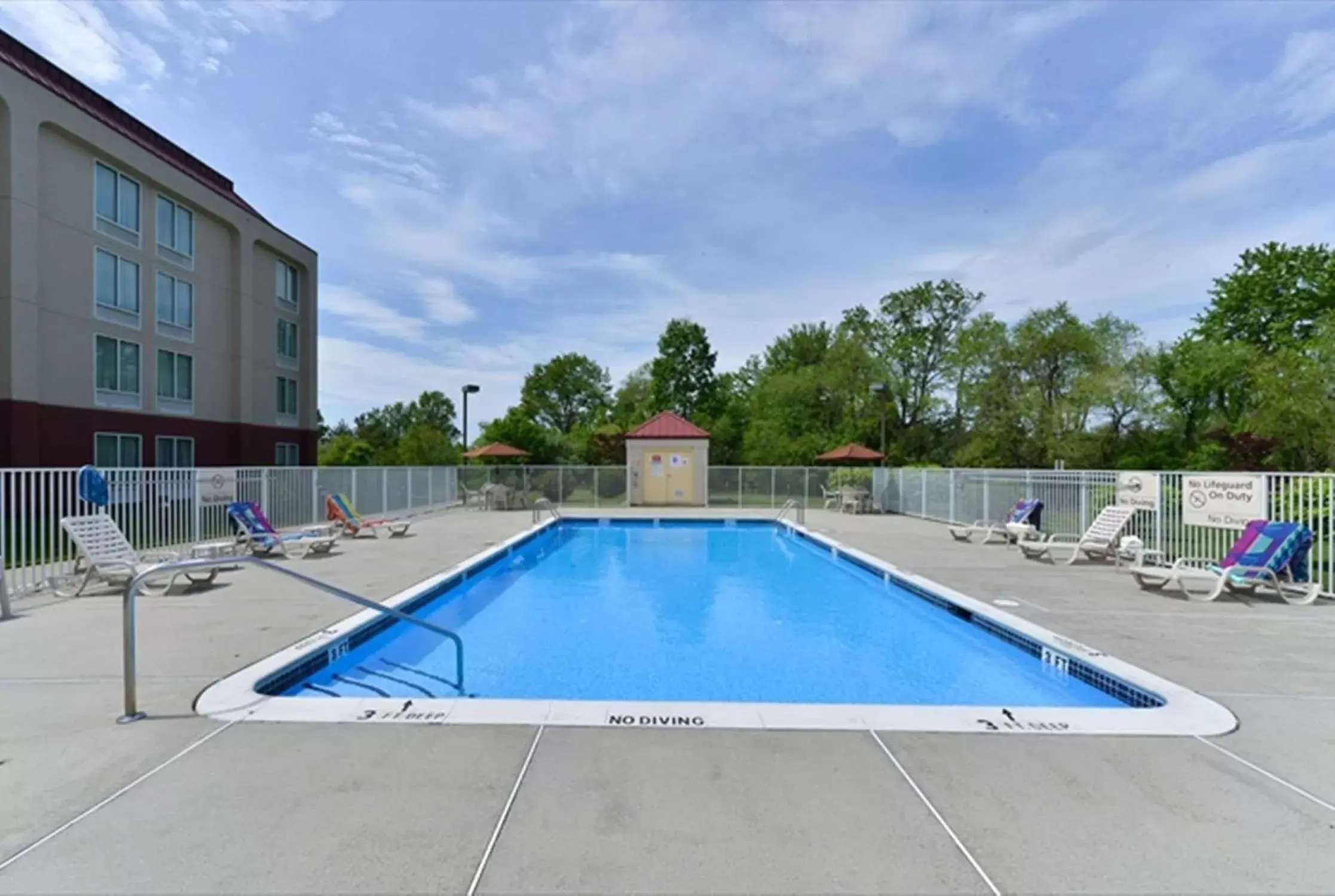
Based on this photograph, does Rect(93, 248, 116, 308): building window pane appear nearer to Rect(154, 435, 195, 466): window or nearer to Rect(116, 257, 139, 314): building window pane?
Rect(116, 257, 139, 314): building window pane

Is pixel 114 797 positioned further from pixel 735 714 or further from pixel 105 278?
pixel 105 278

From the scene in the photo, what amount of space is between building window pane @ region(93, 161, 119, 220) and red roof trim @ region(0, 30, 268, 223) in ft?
3.68

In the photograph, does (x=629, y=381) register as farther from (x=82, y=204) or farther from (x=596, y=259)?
(x=82, y=204)

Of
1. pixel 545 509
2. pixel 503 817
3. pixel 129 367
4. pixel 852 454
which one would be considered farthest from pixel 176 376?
pixel 503 817

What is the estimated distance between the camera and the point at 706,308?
3331 cm

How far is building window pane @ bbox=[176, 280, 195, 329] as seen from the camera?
20391 millimetres

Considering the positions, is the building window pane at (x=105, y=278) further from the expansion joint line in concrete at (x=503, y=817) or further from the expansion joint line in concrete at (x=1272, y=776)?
the expansion joint line in concrete at (x=1272, y=776)

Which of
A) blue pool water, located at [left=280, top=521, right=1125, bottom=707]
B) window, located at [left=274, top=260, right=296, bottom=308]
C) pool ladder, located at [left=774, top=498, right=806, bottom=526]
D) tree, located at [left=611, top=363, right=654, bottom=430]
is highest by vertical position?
window, located at [left=274, top=260, right=296, bottom=308]

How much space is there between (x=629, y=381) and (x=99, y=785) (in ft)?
153

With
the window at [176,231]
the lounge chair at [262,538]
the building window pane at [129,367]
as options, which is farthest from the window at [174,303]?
the lounge chair at [262,538]

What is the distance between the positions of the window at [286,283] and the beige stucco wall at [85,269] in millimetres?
1111

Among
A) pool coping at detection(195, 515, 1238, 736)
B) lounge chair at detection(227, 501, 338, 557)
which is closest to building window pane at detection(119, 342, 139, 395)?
lounge chair at detection(227, 501, 338, 557)

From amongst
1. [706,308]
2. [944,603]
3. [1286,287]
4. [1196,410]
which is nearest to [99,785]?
[944,603]

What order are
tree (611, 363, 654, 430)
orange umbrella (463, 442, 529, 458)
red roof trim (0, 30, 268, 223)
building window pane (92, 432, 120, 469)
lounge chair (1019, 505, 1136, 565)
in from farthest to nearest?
tree (611, 363, 654, 430)
orange umbrella (463, 442, 529, 458)
building window pane (92, 432, 120, 469)
red roof trim (0, 30, 268, 223)
lounge chair (1019, 505, 1136, 565)
